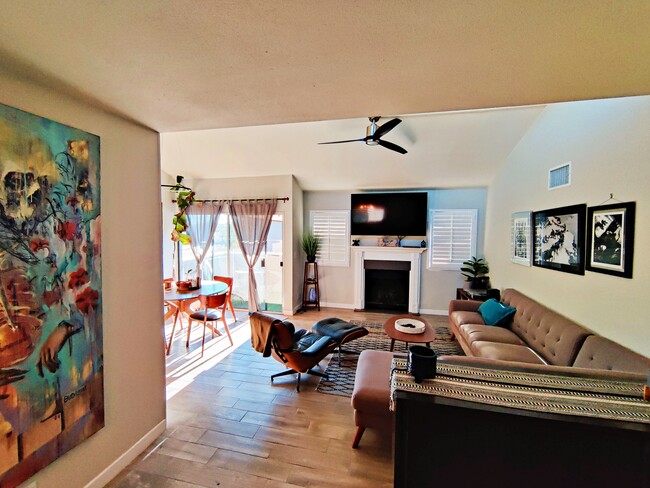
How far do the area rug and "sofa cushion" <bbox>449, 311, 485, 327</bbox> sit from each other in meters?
0.41

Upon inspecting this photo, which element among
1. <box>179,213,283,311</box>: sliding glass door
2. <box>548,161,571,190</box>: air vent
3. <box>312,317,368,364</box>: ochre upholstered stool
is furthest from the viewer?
<box>179,213,283,311</box>: sliding glass door

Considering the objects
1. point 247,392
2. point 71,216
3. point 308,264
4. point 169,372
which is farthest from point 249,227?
point 71,216

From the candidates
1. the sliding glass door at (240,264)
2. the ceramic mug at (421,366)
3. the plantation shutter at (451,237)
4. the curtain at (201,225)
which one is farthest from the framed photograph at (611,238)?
the curtain at (201,225)

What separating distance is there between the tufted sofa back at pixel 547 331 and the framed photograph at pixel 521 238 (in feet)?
1.63

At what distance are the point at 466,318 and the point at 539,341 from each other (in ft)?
2.93

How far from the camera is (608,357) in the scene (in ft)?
6.25

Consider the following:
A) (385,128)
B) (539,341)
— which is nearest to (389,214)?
(385,128)

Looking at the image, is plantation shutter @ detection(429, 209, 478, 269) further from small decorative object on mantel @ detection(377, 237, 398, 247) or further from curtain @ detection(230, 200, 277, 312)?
curtain @ detection(230, 200, 277, 312)

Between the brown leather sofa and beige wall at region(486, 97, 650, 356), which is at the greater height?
beige wall at region(486, 97, 650, 356)

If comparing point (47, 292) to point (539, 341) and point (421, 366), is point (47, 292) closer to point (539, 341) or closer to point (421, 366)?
point (421, 366)

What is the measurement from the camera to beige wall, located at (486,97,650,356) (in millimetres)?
1860

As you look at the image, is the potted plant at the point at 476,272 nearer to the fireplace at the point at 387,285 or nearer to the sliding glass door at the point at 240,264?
the fireplace at the point at 387,285

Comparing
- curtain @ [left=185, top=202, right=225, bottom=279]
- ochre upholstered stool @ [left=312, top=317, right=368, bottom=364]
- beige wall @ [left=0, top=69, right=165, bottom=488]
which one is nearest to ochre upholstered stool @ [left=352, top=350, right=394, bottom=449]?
ochre upholstered stool @ [left=312, top=317, right=368, bottom=364]

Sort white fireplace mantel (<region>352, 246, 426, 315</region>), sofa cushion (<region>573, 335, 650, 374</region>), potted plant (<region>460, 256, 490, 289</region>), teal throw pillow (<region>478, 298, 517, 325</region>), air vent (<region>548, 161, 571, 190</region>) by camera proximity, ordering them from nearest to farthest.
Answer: sofa cushion (<region>573, 335, 650, 374</region>) → air vent (<region>548, 161, 571, 190</region>) → teal throw pillow (<region>478, 298, 517, 325</region>) → potted plant (<region>460, 256, 490, 289</region>) → white fireplace mantel (<region>352, 246, 426, 315</region>)
